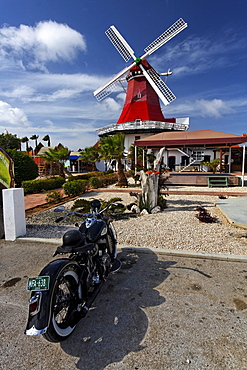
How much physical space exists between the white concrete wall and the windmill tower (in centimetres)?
2665

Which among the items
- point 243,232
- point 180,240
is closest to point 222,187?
point 243,232

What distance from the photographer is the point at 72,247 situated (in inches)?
87.5

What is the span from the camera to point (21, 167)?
1352 centimetres

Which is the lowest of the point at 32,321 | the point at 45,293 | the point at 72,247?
the point at 32,321

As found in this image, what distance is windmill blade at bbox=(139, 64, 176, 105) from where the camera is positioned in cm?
3144

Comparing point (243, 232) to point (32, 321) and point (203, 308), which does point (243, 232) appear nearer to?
point (203, 308)

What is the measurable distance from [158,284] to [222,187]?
12080mm

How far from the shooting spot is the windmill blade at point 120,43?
34.8 meters

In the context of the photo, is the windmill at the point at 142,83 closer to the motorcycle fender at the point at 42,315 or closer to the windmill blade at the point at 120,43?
the windmill blade at the point at 120,43

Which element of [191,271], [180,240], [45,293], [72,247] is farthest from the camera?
[180,240]

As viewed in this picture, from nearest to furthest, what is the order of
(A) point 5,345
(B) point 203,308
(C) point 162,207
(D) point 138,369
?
(D) point 138,369
(A) point 5,345
(B) point 203,308
(C) point 162,207

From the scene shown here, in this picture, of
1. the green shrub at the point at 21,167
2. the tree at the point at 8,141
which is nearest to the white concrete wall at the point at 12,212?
the green shrub at the point at 21,167

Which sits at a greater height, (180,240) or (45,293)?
(45,293)

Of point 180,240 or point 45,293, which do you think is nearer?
point 45,293
